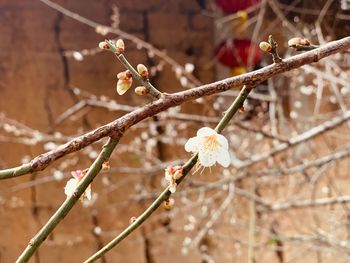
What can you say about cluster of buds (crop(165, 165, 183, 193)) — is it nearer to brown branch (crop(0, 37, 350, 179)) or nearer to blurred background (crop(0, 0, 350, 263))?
brown branch (crop(0, 37, 350, 179))

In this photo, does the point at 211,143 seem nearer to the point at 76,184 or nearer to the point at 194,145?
the point at 194,145

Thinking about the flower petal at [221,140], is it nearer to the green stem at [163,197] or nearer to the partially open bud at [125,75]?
the green stem at [163,197]

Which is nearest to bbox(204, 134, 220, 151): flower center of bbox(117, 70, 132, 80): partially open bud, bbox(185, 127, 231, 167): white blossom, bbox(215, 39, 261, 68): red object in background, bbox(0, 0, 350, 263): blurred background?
bbox(185, 127, 231, 167): white blossom

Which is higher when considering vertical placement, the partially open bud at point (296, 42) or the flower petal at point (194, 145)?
the partially open bud at point (296, 42)

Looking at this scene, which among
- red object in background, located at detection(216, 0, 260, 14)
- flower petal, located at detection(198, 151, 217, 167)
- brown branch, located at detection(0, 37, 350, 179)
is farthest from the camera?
red object in background, located at detection(216, 0, 260, 14)

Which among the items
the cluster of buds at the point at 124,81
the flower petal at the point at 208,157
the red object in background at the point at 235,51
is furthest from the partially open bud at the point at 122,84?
the red object in background at the point at 235,51

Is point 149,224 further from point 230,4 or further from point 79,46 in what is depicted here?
point 230,4
